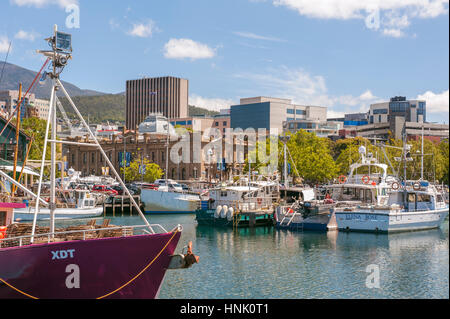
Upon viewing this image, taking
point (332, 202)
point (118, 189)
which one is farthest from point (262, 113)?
point (332, 202)

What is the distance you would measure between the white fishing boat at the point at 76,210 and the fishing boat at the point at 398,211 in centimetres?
3218

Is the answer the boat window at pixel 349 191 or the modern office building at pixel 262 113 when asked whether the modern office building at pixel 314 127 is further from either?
the boat window at pixel 349 191

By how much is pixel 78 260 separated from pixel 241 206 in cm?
3992

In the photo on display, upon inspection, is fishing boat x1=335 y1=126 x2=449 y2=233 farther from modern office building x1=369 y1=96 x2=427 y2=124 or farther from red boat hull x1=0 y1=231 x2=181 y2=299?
modern office building x1=369 y1=96 x2=427 y2=124

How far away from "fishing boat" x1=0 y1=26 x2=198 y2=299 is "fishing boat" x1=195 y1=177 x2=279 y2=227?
1383 inches

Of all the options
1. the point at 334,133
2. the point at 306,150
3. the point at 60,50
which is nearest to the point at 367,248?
the point at 60,50

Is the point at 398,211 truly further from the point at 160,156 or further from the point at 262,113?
the point at 262,113

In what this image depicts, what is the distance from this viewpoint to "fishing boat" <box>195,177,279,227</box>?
191ft

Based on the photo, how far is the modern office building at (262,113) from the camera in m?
169

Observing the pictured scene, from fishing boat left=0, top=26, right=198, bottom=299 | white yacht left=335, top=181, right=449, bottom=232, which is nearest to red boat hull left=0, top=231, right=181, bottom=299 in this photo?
fishing boat left=0, top=26, right=198, bottom=299

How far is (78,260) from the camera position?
20969 mm

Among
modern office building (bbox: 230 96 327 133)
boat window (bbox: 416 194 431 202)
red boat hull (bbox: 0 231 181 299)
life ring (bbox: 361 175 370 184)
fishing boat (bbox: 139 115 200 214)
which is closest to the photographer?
red boat hull (bbox: 0 231 181 299)

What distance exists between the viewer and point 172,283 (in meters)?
30.5

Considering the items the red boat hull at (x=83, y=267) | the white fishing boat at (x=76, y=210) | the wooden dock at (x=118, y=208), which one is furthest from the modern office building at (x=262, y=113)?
the red boat hull at (x=83, y=267)
